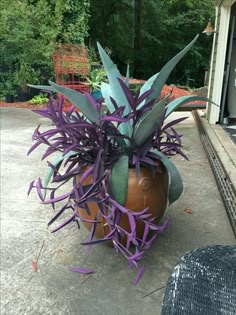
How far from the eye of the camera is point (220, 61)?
15.7ft

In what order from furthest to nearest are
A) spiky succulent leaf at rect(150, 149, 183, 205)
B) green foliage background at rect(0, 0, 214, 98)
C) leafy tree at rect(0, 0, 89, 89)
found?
green foliage background at rect(0, 0, 214, 98) → leafy tree at rect(0, 0, 89, 89) → spiky succulent leaf at rect(150, 149, 183, 205)

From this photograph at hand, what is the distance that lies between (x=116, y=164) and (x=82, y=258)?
0.62 m

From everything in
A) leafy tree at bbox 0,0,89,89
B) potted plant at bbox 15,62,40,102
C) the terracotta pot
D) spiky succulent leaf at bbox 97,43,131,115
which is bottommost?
the terracotta pot

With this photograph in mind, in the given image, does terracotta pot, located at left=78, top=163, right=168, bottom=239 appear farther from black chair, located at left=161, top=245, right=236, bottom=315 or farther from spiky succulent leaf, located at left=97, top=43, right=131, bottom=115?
black chair, located at left=161, top=245, right=236, bottom=315

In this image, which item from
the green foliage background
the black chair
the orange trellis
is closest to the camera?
the black chair

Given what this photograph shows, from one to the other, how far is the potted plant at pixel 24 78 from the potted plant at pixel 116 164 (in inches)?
236

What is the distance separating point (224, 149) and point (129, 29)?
11696 mm

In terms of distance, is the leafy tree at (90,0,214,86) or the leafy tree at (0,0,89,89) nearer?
the leafy tree at (0,0,89,89)

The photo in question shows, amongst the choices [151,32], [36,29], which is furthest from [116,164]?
[151,32]

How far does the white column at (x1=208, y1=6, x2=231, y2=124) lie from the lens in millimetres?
4637

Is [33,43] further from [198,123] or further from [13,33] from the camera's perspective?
[198,123]

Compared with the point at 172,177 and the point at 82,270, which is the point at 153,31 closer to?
the point at 172,177

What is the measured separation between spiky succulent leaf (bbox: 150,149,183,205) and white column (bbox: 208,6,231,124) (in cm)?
325

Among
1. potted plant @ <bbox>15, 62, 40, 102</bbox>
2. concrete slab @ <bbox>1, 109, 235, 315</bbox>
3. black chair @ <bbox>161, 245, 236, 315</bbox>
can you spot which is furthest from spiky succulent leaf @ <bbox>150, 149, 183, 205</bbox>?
potted plant @ <bbox>15, 62, 40, 102</bbox>
